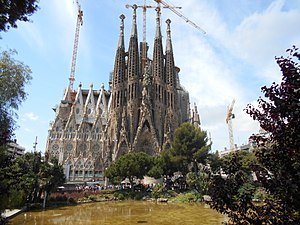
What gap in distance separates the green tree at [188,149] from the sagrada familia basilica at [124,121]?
14834mm

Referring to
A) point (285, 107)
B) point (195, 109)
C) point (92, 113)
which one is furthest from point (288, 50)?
point (195, 109)

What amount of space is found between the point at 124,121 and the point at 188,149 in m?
21.6

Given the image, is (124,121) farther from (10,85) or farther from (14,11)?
(14,11)

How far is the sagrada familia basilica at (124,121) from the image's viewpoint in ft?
161

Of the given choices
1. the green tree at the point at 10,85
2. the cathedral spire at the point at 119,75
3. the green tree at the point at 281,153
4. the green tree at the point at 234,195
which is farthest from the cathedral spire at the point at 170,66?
the green tree at the point at 281,153

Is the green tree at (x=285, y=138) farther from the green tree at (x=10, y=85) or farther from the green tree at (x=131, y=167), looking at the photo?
the green tree at (x=131, y=167)

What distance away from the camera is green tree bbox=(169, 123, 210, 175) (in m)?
32.2

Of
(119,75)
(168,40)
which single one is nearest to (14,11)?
(119,75)

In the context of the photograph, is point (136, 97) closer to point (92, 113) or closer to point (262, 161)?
point (92, 113)

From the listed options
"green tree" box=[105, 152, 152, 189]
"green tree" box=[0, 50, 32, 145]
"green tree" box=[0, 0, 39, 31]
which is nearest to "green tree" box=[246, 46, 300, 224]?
"green tree" box=[0, 0, 39, 31]

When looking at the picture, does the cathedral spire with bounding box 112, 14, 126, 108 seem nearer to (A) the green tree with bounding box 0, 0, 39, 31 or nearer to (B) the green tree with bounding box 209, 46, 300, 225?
(A) the green tree with bounding box 0, 0, 39, 31

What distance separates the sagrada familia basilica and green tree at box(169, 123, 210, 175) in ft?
48.7

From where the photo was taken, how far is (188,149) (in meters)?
32.5

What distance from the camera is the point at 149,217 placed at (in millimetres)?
16125
